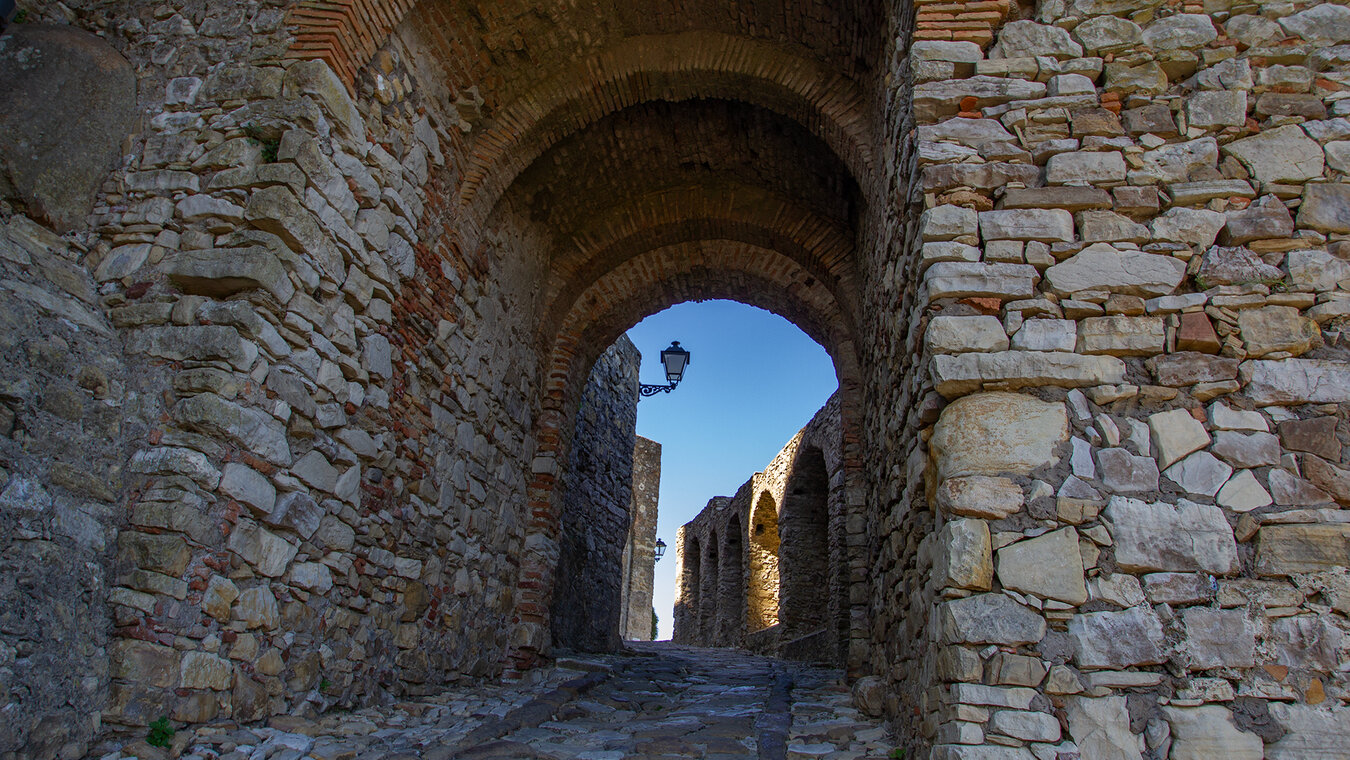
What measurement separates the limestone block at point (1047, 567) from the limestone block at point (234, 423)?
2828 mm

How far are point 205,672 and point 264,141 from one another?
2.24 metres

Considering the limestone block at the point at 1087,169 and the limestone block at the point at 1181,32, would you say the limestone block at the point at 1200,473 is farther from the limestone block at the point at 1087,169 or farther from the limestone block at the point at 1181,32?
the limestone block at the point at 1181,32

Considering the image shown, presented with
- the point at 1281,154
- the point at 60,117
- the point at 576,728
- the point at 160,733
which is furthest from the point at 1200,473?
the point at 60,117

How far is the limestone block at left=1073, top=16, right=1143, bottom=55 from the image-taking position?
3.08 m

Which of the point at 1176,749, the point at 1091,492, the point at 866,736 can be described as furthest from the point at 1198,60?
the point at 866,736

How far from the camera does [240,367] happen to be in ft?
10.0

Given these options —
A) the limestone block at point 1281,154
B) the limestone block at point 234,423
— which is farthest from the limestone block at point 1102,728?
the limestone block at point 234,423

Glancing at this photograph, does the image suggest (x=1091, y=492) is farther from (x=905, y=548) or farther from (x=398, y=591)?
(x=398, y=591)

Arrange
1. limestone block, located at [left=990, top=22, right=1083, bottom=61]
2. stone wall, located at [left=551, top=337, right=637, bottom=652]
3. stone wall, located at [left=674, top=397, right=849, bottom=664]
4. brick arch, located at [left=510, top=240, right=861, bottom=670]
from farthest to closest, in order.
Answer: stone wall, located at [left=674, top=397, right=849, bottom=664]
stone wall, located at [left=551, top=337, right=637, bottom=652]
brick arch, located at [left=510, top=240, right=861, bottom=670]
limestone block, located at [left=990, top=22, right=1083, bottom=61]

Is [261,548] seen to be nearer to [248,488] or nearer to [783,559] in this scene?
[248,488]

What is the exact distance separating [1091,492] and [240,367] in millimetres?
3198

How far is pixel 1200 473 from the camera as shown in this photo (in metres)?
2.51

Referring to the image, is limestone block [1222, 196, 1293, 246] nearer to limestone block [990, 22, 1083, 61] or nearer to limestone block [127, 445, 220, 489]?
limestone block [990, 22, 1083, 61]

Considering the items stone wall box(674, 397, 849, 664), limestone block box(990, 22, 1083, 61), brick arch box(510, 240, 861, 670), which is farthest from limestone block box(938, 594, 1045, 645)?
stone wall box(674, 397, 849, 664)
